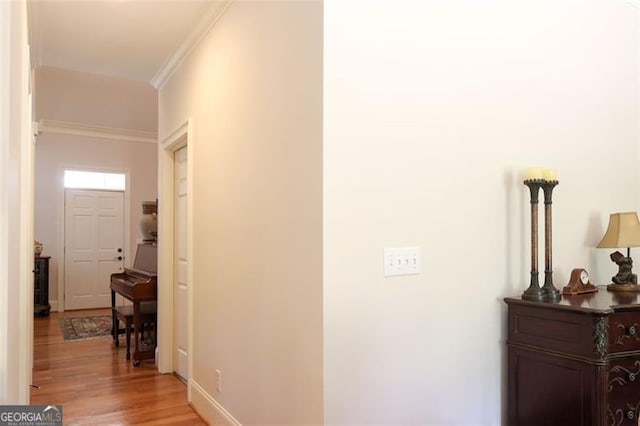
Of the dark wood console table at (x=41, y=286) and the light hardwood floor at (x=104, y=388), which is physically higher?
the dark wood console table at (x=41, y=286)

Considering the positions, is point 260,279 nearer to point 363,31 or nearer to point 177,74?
point 363,31

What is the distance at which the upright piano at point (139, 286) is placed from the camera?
4.24 meters

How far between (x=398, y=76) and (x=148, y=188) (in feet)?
22.2

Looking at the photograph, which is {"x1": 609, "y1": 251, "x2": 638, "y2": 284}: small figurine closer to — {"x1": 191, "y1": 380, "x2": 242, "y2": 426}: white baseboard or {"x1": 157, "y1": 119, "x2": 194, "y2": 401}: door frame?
{"x1": 191, "y1": 380, "x2": 242, "y2": 426}: white baseboard

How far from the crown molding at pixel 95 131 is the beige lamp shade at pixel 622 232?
7.06 m

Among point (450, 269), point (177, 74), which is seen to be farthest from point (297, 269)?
point (177, 74)

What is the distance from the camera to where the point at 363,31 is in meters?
1.87

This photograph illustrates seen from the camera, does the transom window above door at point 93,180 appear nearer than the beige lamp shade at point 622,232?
No

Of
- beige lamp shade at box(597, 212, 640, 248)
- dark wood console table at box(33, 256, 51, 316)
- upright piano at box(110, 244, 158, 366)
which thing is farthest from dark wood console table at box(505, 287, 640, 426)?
dark wood console table at box(33, 256, 51, 316)

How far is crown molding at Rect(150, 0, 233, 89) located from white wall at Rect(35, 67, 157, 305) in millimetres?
1459

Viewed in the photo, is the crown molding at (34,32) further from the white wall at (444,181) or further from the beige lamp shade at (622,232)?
the beige lamp shade at (622,232)

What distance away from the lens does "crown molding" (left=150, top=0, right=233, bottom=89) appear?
9.26ft

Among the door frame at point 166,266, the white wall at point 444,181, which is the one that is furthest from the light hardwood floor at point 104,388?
the white wall at point 444,181

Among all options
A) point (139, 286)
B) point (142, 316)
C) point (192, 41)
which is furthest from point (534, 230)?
point (142, 316)
